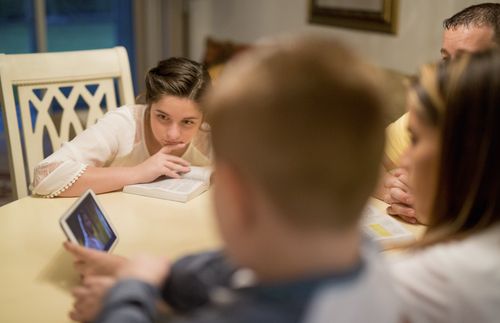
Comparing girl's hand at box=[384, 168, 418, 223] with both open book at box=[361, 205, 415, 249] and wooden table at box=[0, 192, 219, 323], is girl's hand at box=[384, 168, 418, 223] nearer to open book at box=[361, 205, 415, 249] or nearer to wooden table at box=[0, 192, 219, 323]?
open book at box=[361, 205, 415, 249]

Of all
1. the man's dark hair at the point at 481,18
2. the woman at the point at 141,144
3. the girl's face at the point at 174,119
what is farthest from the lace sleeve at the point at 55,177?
the man's dark hair at the point at 481,18

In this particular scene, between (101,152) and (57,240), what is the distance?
0.47m

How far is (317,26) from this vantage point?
3840 millimetres

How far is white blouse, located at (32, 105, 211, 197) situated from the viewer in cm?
164

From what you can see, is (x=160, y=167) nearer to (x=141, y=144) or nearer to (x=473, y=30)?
(x=141, y=144)

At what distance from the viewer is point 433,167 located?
0.90 meters

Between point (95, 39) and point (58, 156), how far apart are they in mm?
3700

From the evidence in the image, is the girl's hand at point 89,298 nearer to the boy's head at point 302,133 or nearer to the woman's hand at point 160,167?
the boy's head at point 302,133

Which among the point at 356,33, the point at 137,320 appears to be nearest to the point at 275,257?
the point at 137,320

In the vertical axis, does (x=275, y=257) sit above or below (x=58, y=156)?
above

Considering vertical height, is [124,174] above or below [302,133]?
below

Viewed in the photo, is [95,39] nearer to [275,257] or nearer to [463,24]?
[463,24]

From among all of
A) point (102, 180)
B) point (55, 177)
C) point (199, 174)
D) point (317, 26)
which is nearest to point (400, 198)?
point (199, 174)

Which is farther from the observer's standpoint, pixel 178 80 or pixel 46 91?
pixel 46 91
